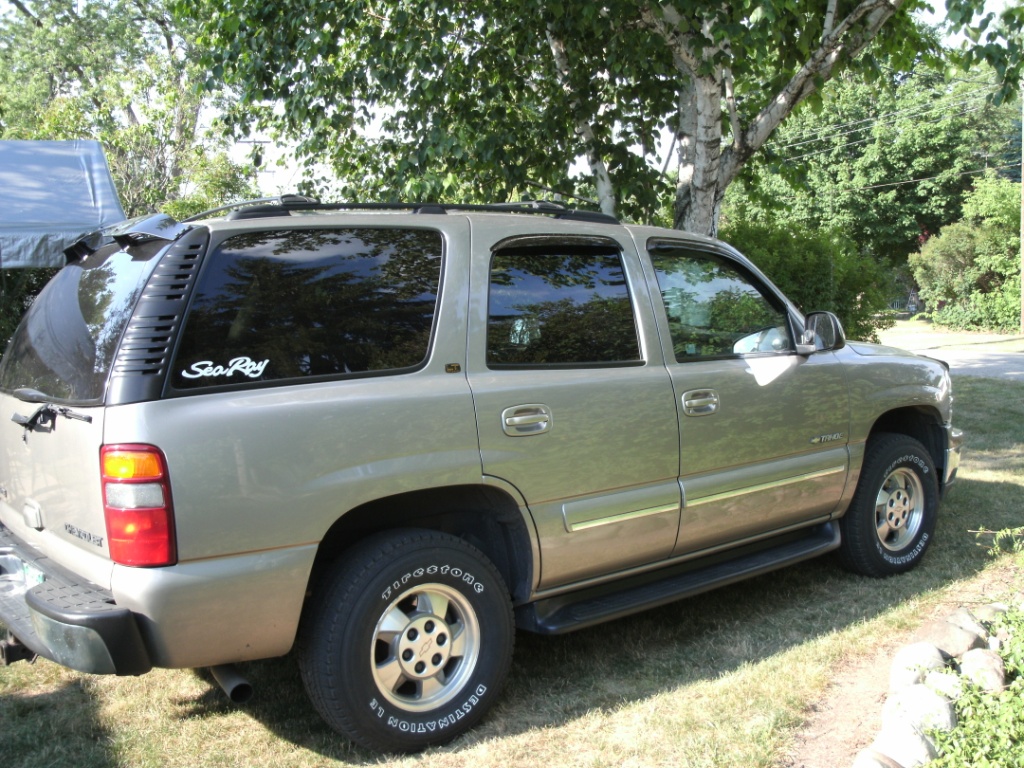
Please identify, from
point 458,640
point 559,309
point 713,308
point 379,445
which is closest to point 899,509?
point 713,308

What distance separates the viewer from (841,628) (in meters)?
4.60

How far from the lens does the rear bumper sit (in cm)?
292

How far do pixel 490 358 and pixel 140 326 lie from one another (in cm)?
132

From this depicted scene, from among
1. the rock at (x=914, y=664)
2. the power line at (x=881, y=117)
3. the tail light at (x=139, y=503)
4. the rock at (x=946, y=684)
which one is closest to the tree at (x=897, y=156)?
the power line at (x=881, y=117)

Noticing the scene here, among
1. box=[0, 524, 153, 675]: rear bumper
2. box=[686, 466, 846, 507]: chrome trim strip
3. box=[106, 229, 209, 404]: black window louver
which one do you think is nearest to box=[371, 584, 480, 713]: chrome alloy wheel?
box=[0, 524, 153, 675]: rear bumper

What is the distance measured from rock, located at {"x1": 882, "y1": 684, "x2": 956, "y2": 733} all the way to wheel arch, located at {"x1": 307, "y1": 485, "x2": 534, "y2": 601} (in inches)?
55.8

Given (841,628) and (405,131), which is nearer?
(841,628)

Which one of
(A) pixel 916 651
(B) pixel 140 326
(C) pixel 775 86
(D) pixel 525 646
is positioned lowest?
(D) pixel 525 646

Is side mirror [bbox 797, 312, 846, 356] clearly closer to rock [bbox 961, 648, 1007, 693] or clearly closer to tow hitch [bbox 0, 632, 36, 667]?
rock [bbox 961, 648, 1007, 693]

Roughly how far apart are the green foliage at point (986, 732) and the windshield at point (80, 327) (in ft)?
9.87

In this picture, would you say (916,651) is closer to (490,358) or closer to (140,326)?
(490,358)

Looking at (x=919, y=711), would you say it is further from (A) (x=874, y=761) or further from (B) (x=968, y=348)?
(B) (x=968, y=348)

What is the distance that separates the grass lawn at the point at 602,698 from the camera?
11.3 feet

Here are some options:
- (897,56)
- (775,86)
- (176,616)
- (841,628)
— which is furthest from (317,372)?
(897,56)
